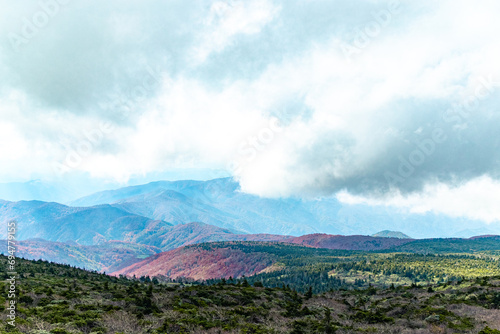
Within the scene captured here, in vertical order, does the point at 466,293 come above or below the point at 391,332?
below

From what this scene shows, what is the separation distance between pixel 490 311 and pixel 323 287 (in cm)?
14718

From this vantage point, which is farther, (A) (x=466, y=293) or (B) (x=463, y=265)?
(B) (x=463, y=265)

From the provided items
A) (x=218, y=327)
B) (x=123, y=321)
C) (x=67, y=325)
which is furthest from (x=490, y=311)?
(x=67, y=325)

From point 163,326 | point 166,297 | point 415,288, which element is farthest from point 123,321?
point 415,288

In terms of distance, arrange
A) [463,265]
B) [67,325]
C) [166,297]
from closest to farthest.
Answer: [67,325] → [166,297] → [463,265]

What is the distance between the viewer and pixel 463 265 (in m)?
172

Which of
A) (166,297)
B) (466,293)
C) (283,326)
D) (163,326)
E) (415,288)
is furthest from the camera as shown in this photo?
(415,288)

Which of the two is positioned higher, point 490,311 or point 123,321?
point 123,321

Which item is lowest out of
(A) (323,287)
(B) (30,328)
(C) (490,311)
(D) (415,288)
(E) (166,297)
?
(A) (323,287)

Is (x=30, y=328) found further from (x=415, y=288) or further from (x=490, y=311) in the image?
A: (x=415, y=288)

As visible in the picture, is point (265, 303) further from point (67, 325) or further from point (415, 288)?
point (415, 288)

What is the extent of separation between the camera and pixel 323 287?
172m

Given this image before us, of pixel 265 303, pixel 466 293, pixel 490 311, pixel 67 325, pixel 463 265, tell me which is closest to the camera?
pixel 67 325

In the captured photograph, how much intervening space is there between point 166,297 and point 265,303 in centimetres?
1375
